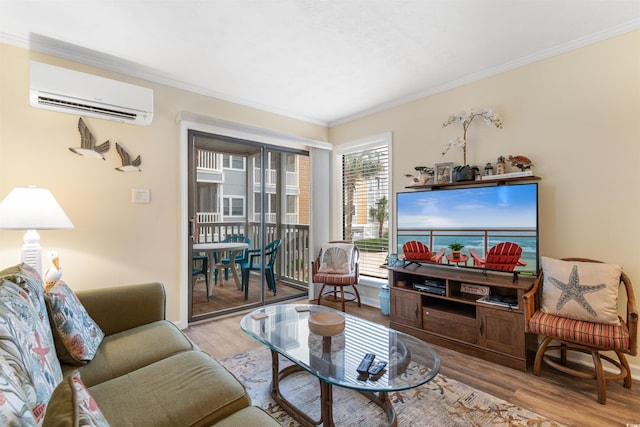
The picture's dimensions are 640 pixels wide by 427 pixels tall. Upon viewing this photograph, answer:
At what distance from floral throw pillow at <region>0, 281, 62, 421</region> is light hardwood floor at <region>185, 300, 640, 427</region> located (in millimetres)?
1588

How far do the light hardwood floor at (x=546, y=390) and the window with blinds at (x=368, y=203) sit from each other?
1577mm

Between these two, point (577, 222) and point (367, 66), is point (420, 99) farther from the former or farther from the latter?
point (577, 222)

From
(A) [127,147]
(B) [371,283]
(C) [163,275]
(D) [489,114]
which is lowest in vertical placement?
(B) [371,283]

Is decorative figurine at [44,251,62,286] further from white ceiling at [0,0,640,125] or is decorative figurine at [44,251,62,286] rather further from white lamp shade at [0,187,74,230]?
white ceiling at [0,0,640,125]

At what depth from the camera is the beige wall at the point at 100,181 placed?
2443 millimetres

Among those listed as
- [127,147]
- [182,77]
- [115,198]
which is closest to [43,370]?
Answer: [115,198]

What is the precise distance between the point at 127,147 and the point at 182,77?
908 mm

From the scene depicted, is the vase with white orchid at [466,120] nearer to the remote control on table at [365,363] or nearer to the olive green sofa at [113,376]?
the remote control on table at [365,363]

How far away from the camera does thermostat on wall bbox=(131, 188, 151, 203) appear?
2.98 meters

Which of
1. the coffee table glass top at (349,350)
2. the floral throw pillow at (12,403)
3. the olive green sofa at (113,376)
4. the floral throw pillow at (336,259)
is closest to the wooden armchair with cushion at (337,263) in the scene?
the floral throw pillow at (336,259)

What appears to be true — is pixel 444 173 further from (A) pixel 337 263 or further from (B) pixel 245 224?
(B) pixel 245 224

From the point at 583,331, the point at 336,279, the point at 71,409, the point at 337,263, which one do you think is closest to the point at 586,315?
the point at 583,331

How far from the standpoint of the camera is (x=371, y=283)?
13.2ft

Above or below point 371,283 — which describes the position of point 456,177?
above
